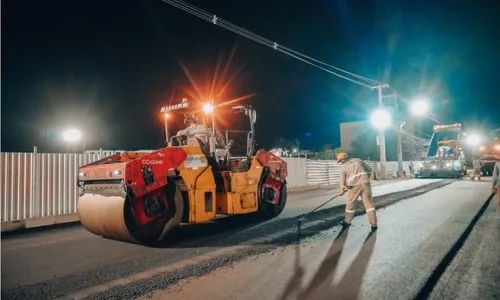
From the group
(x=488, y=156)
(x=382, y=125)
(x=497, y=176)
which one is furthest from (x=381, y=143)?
(x=497, y=176)

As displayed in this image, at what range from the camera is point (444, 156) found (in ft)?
85.4

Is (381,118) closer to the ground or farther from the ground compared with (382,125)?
farther from the ground

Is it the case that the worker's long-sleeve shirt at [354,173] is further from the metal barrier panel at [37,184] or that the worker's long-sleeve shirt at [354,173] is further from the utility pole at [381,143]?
the utility pole at [381,143]

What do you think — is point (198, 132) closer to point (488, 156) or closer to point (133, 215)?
point (133, 215)

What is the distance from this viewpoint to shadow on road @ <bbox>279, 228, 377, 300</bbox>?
3680 millimetres

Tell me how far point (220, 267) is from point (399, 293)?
2123 mm

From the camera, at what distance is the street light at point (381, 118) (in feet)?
82.1

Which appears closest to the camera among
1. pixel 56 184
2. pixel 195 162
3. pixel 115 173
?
pixel 115 173

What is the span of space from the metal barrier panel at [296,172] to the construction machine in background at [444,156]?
456 inches

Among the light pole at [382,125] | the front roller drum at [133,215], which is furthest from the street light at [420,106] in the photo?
the front roller drum at [133,215]

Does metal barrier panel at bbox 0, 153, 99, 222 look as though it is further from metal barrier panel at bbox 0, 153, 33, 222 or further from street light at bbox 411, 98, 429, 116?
street light at bbox 411, 98, 429, 116

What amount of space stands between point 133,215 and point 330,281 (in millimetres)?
3259

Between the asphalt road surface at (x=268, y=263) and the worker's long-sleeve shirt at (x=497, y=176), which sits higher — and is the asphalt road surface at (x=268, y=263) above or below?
below

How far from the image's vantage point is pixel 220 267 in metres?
4.69
